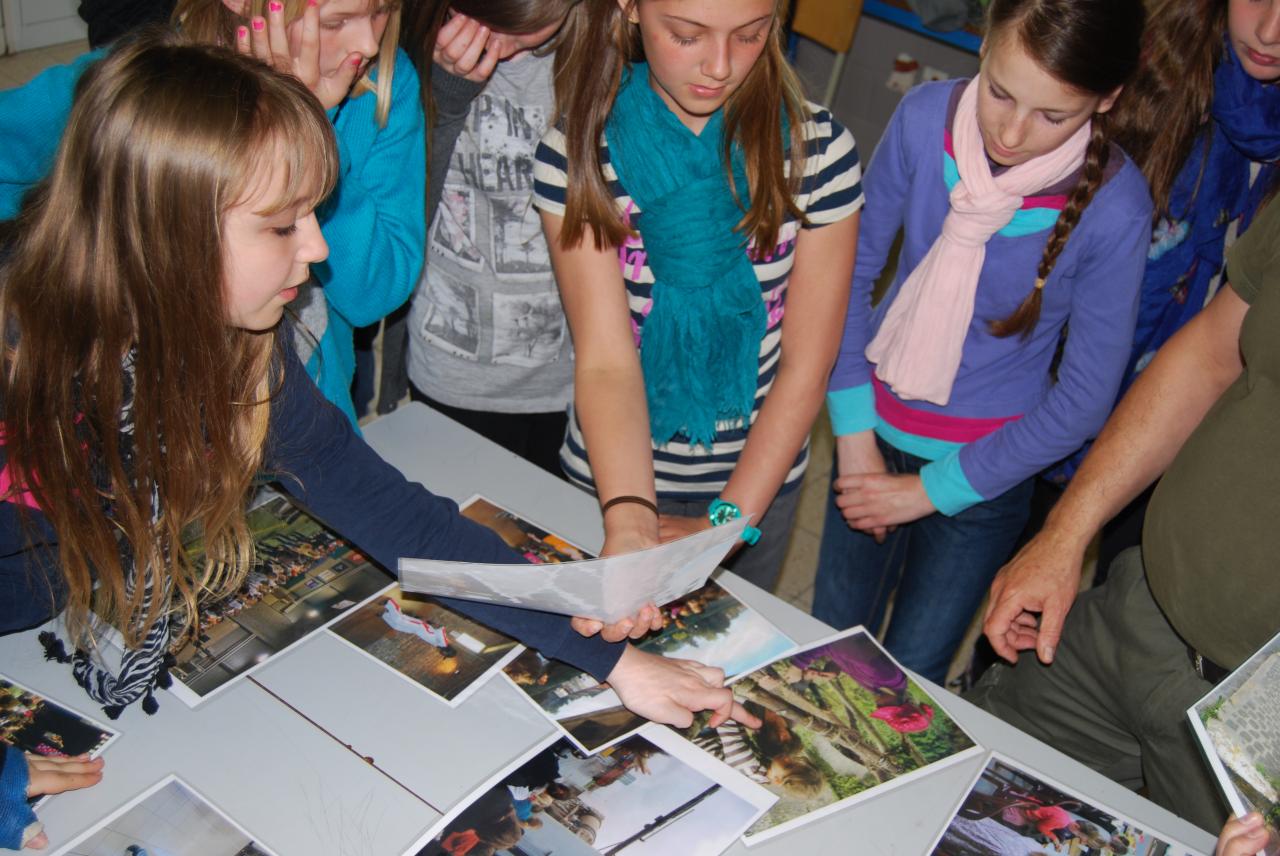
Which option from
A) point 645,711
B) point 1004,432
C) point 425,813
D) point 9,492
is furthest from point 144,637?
point 1004,432

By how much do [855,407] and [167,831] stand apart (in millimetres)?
1202

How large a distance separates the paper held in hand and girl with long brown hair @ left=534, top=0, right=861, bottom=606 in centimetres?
10

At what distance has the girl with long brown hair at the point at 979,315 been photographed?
58.4 inches

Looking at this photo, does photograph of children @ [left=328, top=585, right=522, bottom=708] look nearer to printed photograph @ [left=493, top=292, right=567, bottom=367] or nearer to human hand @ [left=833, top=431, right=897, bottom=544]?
printed photograph @ [left=493, top=292, right=567, bottom=367]

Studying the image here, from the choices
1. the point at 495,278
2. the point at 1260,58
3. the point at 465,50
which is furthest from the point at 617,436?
the point at 1260,58

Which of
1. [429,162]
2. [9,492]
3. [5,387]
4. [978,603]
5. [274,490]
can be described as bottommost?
[978,603]

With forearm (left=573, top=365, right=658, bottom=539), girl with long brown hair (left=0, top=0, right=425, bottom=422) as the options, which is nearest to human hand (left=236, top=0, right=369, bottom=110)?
girl with long brown hair (left=0, top=0, right=425, bottom=422)

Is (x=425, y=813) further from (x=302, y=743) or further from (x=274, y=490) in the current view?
(x=274, y=490)

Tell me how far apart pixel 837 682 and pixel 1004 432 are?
0.56m

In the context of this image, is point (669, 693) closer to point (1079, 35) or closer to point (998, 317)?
point (998, 317)

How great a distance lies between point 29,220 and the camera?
1150 mm

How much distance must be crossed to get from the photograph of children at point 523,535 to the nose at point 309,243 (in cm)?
48

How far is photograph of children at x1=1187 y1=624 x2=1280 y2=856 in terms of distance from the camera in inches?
42.1

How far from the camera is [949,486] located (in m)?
1.73
